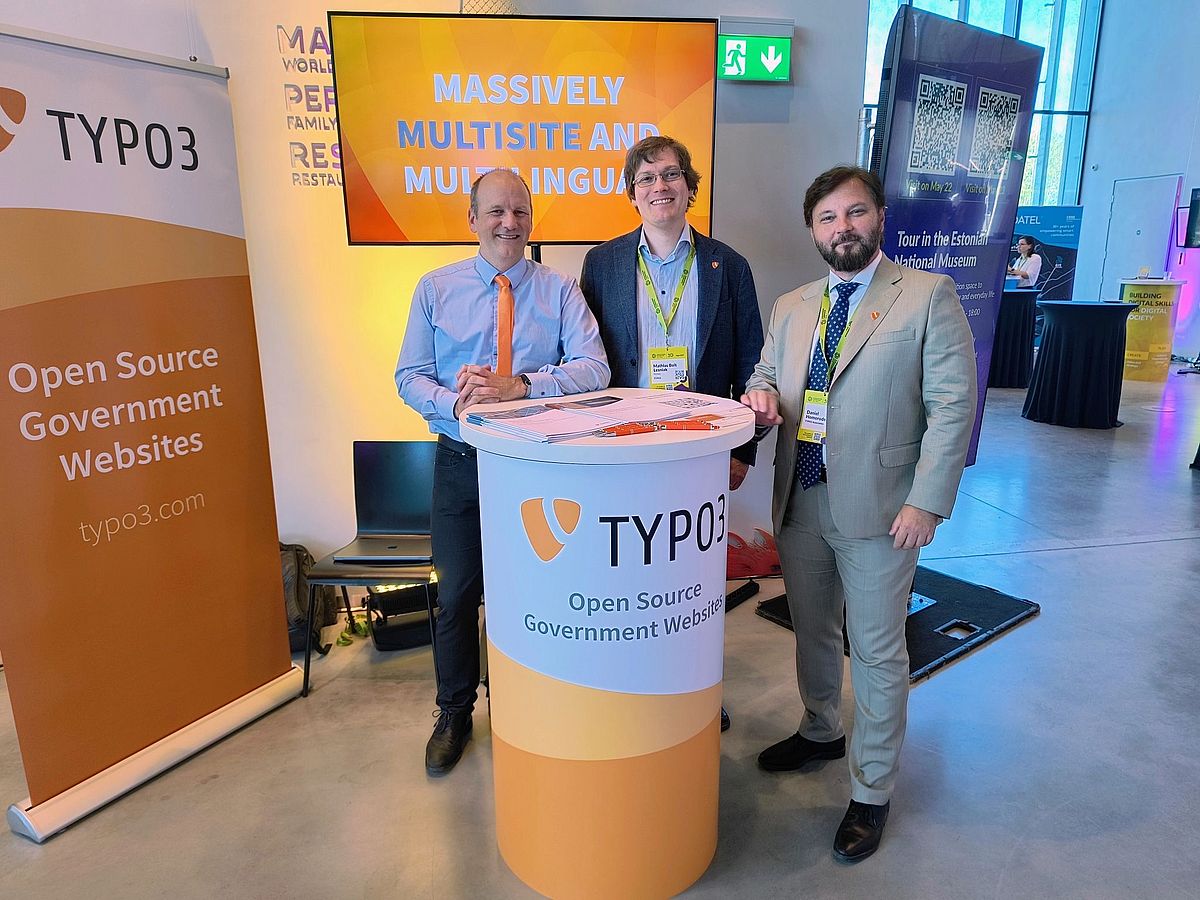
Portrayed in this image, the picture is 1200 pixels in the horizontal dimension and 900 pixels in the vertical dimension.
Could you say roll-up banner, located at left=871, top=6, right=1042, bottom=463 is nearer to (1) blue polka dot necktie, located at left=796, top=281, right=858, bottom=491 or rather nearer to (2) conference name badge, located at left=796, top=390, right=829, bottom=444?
(1) blue polka dot necktie, located at left=796, top=281, right=858, bottom=491

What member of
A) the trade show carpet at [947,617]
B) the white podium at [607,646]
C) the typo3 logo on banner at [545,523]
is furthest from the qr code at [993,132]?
the typo3 logo on banner at [545,523]

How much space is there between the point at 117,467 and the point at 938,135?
3.16 m

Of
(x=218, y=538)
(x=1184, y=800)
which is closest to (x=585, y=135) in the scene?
(x=218, y=538)

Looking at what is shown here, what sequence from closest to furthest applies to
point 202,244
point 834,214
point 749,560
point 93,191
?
point 834,214
point 93,191
point 202,244
point 749,560

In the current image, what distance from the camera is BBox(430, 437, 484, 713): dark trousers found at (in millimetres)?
2205

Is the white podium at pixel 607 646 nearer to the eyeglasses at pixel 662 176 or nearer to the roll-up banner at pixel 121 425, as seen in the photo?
the eyeglasses at pixel 662 176

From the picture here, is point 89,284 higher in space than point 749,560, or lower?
higher

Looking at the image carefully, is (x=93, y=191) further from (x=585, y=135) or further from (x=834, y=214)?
(x=834, y=214)

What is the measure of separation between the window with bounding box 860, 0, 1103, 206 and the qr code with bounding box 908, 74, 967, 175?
29.3 ft

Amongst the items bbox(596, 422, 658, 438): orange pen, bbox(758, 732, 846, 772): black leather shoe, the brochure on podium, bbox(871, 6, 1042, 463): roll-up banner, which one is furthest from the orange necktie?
bbox(871, 6, 1042, 463): roll-up banner

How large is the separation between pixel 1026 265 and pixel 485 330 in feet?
31.1

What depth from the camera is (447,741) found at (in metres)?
2.33

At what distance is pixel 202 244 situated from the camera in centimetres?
236

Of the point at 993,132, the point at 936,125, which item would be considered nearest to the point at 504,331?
the point at 936,125
